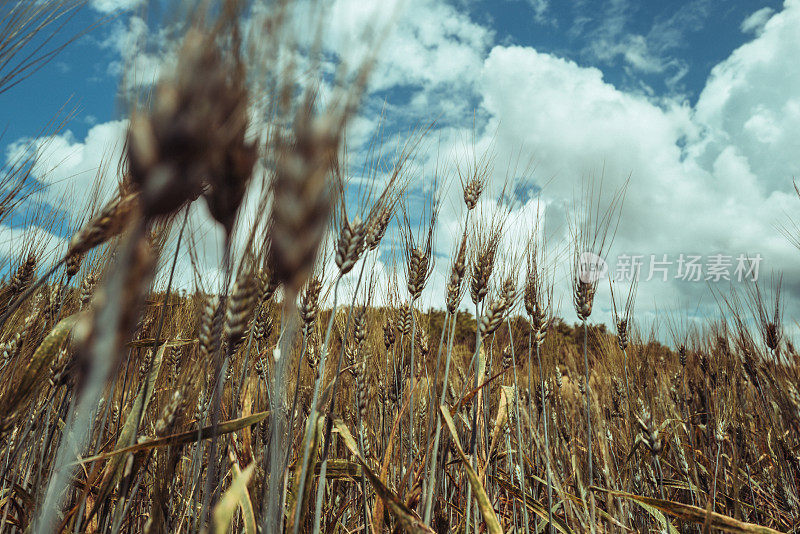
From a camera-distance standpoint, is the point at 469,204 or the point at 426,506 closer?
the point at 426,506

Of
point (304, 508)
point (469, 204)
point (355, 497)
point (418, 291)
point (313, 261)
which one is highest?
point (469, 204)

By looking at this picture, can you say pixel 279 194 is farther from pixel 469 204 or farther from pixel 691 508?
pixel 469 204

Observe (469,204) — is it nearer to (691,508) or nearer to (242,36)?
(691,508)

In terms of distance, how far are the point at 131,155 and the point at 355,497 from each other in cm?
190

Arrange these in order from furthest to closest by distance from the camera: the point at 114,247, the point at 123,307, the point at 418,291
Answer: the point at 418,291 → the point at 114,247 → the point at 123,307

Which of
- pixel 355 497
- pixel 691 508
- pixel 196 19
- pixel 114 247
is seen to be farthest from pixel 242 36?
pixel 355 497

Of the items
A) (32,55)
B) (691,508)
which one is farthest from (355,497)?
(32,55)

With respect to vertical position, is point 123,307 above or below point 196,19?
below

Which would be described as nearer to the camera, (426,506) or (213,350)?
(213,350)

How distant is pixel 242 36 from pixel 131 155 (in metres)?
0.25

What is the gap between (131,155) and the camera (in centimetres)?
57

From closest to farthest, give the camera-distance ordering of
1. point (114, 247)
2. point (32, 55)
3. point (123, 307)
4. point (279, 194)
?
point (123, 307), point (279, 194), point (114, 247), point (32, 55)

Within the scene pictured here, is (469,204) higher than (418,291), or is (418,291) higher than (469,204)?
(469,204)

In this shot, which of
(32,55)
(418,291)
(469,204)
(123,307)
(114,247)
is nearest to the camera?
(123,307)
